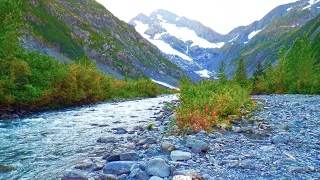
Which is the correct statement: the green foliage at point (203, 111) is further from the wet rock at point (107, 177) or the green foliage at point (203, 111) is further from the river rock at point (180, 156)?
the wet rock at point (107, 177)

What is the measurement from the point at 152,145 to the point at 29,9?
625ft

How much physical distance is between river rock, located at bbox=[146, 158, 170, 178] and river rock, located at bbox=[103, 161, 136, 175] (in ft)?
2.79

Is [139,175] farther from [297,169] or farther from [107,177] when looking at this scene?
[297,169]

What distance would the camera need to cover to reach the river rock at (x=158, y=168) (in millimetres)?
8748

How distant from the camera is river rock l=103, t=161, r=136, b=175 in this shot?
9508mm

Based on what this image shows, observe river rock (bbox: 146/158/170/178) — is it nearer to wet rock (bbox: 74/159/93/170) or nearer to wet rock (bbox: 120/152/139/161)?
wet rock (bbox: 120/152/139/161)

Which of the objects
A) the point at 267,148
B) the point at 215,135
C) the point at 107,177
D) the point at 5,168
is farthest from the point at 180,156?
the point at 5,168

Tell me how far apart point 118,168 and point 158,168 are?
→ 1537mm

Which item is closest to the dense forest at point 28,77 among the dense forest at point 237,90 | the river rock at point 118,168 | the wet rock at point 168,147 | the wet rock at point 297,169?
the dense forest at point 237,90

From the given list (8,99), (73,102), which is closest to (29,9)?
(73,102)

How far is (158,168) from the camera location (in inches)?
353

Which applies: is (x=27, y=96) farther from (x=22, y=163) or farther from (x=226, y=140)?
(x=226, y=140)

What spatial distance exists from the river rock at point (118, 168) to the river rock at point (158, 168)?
33.5 inches

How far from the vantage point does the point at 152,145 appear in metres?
13.1
